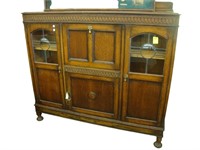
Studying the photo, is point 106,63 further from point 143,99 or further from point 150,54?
point 143,99

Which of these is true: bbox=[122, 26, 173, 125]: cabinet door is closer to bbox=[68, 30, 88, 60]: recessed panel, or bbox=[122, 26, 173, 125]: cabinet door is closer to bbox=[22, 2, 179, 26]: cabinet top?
bbox=[22, 2, 179, 26]: cabinet top

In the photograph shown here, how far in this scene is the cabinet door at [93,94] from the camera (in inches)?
79.6

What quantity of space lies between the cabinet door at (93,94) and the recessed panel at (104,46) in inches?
6.9

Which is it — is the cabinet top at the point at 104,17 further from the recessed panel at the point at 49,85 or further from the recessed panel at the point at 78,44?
the recessed panel at the point at 49,85

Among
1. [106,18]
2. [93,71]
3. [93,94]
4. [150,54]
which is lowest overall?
[93,94]

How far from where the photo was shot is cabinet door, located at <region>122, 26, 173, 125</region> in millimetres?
1725

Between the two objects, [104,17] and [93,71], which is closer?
[104,17]

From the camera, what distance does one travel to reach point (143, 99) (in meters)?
→ 1.94

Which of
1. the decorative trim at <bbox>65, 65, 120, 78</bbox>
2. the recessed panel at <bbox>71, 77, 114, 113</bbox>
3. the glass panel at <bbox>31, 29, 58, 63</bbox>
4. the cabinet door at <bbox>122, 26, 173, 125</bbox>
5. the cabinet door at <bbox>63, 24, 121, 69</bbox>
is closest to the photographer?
the cabinet door at <bbox>122, 26, 173, 125</bbox>

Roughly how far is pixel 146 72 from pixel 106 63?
458mm

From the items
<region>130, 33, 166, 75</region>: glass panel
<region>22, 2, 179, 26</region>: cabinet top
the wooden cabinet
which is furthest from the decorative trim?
<region>22, 2, 179, 26</region>: cabinet top

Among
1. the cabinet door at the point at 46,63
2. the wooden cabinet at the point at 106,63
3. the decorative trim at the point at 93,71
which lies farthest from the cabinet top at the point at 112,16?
the decorative trim at the point at 93,71

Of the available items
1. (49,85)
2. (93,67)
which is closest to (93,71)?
(93,67)

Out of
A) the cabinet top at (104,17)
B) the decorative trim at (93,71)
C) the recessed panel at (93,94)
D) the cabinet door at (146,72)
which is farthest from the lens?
the recessed panel at (93,94)
